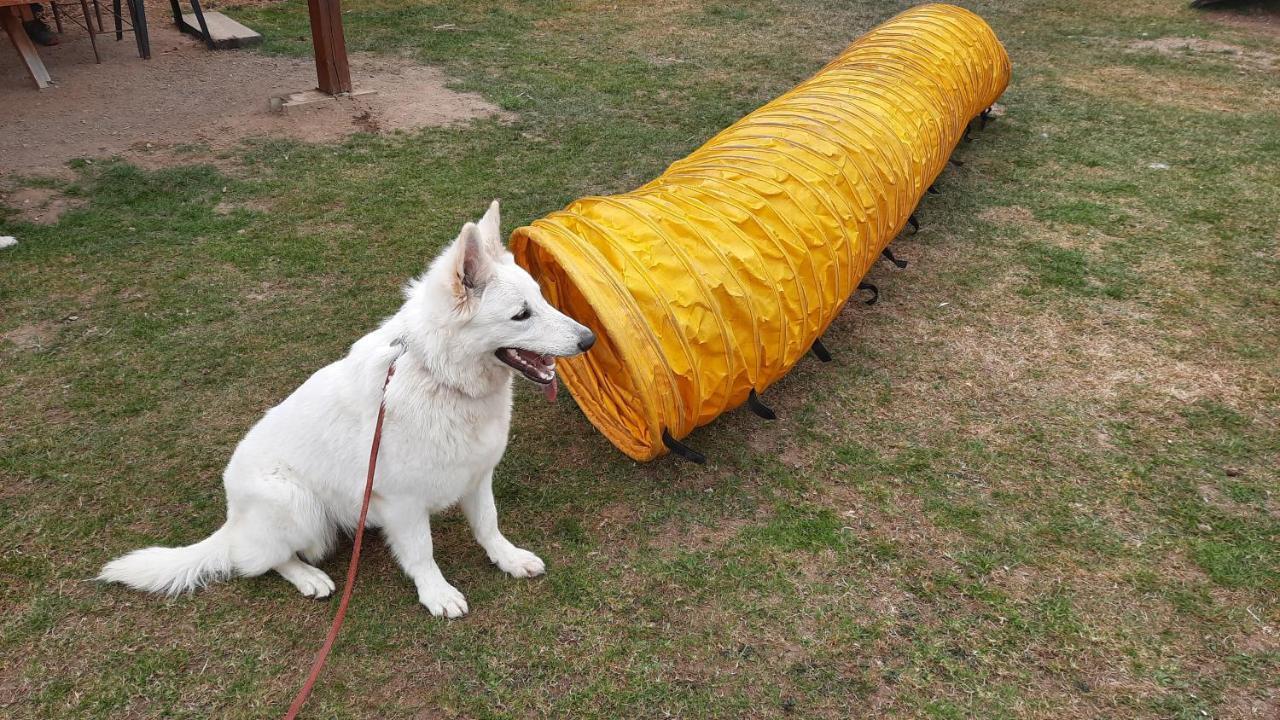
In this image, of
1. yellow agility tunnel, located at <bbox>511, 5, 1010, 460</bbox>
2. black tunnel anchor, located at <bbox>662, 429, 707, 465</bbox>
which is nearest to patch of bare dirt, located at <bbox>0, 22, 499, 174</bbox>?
yellow agility tunnel, located at <bbox>511, 5, 1010, 460</bbox>

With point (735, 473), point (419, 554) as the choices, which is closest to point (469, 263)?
point (419, 554)

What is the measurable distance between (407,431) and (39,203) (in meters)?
6.17

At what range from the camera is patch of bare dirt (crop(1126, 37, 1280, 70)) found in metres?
11.7

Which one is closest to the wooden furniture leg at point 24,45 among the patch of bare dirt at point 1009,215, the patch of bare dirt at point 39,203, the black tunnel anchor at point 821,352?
the patch of bare dirt at point 39,203

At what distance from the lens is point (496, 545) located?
3.68 meters

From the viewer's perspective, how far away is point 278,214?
705 cm

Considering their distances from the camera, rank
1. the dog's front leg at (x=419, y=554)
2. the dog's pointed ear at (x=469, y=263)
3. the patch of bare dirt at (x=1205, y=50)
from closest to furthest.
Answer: the dog's pointed ear at (x=469, y=263) → the dog's front leg at (x=419, y=554) → the patch of bare dirt at (x=1205, y=50)

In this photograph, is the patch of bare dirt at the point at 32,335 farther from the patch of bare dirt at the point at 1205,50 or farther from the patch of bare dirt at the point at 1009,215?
the patch of bare dirt at the point at 1205,50

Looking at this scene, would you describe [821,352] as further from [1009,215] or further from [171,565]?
[171,565]

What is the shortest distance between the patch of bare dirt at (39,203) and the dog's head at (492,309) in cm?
574

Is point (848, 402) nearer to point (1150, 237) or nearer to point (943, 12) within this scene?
point (1150, 237)

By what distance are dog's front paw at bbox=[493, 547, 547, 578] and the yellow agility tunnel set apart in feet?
2.71

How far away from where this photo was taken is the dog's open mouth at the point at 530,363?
3141mm

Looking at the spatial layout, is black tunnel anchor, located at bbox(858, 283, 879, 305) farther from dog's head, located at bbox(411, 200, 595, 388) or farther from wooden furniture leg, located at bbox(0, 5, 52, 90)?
wooden furniture leg, located at bbox(0, 5, 52, 90)
